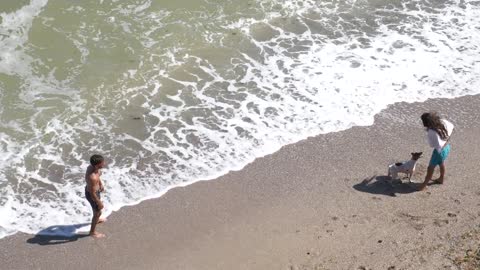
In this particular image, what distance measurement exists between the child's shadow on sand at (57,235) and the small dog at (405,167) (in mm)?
4523

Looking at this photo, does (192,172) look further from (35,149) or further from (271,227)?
(35,149)

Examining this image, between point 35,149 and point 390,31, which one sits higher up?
point 390,31

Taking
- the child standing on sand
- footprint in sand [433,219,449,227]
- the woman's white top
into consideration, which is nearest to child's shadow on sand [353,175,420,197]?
the woman's white top

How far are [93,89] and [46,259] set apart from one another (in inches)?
179

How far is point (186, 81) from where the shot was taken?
12.5m

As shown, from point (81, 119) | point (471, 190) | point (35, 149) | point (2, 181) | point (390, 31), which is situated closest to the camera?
point (471, 190)

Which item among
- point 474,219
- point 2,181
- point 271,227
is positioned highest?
point 474,219

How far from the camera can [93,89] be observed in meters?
12.2

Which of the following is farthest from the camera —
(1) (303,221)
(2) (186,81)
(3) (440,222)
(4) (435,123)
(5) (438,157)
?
(2) (186,81)

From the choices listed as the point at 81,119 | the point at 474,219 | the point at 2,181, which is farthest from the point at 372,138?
the point at 2,181

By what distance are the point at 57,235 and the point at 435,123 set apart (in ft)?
18.3

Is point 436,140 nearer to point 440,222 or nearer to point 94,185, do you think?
point 440,222

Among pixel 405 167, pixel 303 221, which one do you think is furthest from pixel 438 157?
pixel 303 221

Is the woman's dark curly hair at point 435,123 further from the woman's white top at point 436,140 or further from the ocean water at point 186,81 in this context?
the ocean water at point 186,81
